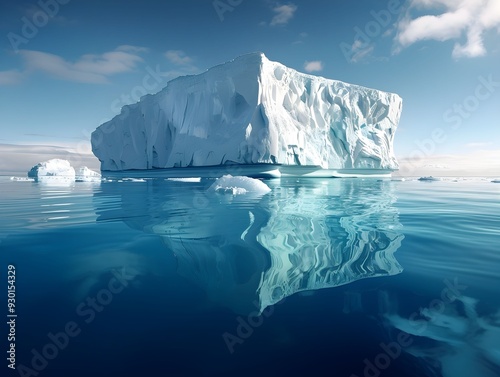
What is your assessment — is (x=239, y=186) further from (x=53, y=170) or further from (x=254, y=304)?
(x=53, y=170)

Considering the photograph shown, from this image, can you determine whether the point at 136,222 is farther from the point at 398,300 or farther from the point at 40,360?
the point at 398,300

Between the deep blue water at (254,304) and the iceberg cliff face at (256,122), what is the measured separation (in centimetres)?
1625

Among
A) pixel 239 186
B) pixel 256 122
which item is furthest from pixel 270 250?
pixel 256 122

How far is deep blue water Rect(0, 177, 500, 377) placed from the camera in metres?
1.38

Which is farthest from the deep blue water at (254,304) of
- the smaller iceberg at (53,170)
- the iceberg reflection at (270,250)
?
the smaller iceberg at (53,170)

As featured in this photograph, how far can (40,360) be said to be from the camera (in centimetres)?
138

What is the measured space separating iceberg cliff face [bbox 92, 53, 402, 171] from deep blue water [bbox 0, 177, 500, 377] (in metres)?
16.3

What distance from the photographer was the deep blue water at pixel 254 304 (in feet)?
4.52

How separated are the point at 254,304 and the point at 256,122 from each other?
18477mm

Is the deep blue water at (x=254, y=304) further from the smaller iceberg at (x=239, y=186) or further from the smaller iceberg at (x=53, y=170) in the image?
the smaller iceberg at (x=53, y=170)

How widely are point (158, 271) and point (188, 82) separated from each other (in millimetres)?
23383

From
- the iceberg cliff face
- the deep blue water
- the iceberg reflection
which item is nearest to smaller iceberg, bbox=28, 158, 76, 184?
the iceberg cliff face

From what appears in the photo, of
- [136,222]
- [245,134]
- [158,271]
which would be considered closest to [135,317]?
[158,271]

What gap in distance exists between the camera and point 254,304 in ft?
6.29
